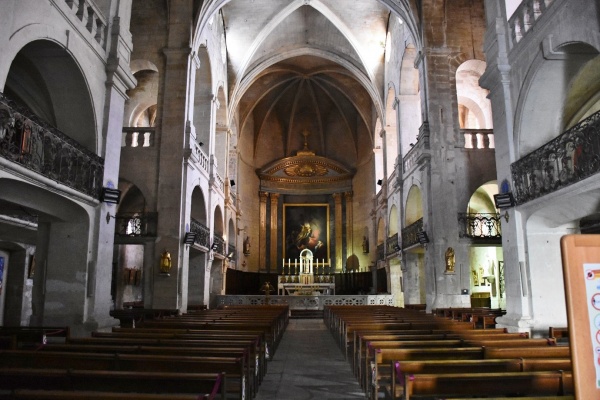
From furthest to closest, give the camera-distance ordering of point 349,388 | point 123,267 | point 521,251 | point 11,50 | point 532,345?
point 123,267, point 521,251, point 11,50, point 349,388, point 532,345

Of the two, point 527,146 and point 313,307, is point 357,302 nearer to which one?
point 313,307

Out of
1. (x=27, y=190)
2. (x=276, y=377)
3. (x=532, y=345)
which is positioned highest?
(x=27, y=190)

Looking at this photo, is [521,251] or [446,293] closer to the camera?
[521,251]

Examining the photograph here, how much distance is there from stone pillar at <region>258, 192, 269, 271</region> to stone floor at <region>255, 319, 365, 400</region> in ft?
62.9

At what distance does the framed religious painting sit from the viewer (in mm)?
31047

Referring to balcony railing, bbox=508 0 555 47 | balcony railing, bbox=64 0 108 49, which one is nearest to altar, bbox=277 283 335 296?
balcony railing, bbox=64 0 108 49

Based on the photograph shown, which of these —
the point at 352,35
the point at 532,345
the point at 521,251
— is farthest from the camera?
the point at 352,35

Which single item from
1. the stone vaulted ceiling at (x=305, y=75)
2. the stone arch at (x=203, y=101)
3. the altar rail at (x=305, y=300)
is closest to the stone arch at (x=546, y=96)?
the altar rail at (x=305, y=300)

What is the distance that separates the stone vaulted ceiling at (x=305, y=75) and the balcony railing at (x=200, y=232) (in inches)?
320

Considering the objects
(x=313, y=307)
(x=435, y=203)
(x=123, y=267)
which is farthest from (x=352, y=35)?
(x=123, y=267)

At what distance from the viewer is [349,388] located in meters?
6.34

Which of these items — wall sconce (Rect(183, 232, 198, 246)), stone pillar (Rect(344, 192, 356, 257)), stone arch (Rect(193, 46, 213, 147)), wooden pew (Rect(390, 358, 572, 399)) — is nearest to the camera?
wooden pew (Rect(390, 358, 572, 399))

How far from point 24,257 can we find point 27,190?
8357 mm

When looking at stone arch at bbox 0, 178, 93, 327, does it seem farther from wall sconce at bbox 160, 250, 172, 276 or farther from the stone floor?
wall sconce at bbox 160, 250, 172, 276
